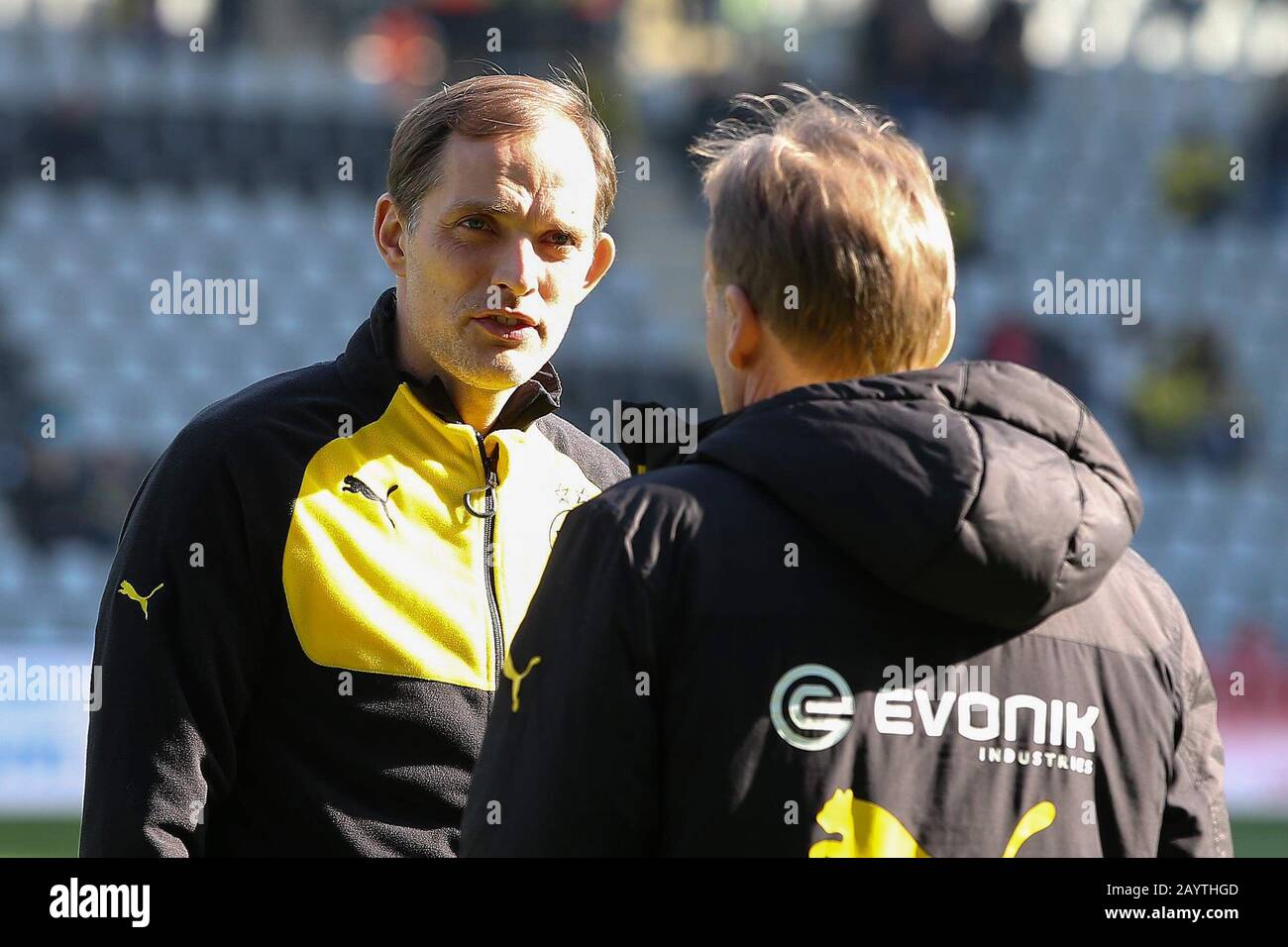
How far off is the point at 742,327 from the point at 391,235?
79cm

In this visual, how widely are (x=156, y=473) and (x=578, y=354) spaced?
6044mm

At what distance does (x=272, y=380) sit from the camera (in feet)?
6.15

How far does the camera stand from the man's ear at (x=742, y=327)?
4.36 ft

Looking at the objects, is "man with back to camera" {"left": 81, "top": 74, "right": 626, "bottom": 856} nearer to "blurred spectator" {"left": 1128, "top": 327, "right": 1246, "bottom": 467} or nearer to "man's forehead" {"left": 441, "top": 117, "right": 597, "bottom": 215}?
"man's forehead" {"left": 441, "top": 117, "right": 597, "bottom": 215}

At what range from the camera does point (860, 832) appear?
3.98 ft

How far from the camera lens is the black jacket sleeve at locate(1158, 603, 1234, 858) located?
1363 millimetres

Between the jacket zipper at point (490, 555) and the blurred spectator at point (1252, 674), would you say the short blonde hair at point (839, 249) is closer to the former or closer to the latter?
the jacket zipper at point (490, 555)

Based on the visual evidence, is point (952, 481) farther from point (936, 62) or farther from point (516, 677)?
point (936, 62)

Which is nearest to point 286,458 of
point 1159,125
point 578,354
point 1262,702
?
point 578,354

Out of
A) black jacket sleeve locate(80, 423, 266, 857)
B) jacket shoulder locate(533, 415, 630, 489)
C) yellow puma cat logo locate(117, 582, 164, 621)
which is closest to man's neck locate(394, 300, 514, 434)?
jacket shoulder locate(533, 415, 630, 489)

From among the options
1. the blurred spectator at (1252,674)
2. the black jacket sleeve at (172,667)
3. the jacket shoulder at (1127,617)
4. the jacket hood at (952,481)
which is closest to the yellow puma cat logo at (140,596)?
the black jacket sleeve at (172,667)

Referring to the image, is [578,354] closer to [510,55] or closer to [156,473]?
[510,55]

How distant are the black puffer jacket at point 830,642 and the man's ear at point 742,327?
9 centimetres

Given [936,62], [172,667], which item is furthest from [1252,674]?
[172,667]
